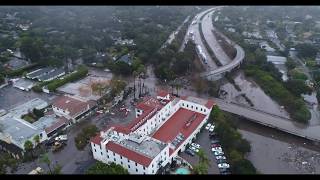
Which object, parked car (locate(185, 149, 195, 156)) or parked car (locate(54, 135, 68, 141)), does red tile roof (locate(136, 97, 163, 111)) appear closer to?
parked car (locate(185, 149, 195, 156))

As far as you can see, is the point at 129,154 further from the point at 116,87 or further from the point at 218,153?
the point at 116,87

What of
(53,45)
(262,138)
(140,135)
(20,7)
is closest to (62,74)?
(53,45)

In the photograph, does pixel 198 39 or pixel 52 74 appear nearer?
pixel 52 74

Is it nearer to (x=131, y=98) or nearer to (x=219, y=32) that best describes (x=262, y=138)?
(x=131, y=98)

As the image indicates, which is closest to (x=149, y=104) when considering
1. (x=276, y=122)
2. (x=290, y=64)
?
(x=276, y=122)

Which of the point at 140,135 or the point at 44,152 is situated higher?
the point at 140,135

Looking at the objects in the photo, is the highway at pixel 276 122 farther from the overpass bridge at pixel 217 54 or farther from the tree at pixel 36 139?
the tree at pixel 36 139
